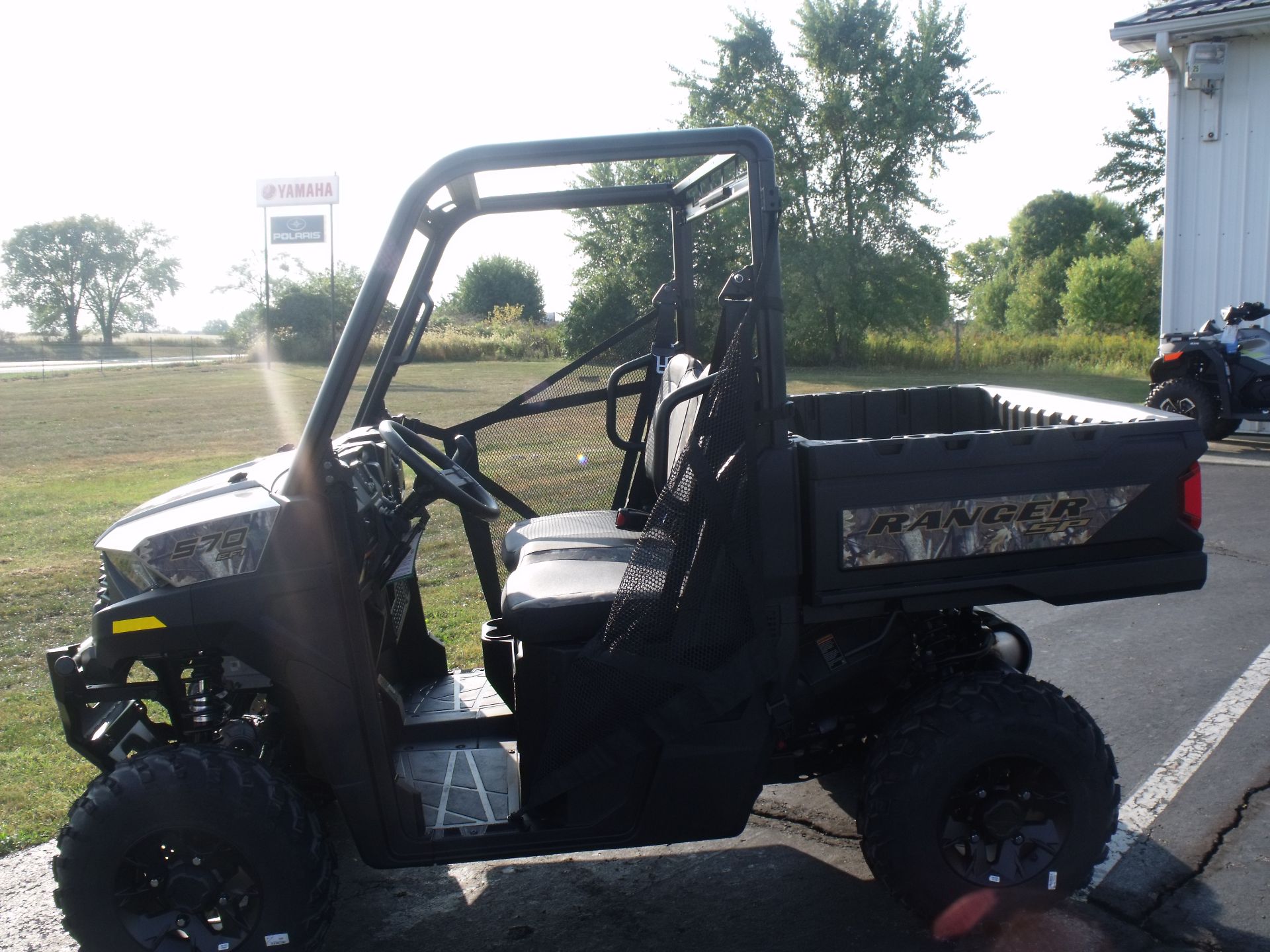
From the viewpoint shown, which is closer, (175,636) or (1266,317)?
(175,636)

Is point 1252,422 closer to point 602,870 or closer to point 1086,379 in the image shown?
point 1086,379

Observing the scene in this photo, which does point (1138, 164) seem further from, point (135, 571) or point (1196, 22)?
point (135, 571)

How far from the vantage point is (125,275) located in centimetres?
6500

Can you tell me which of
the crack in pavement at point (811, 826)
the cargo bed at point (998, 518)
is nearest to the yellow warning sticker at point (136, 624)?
the cargo bed at point (998, 518)

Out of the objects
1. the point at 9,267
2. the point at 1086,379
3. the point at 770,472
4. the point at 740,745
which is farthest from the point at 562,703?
the point at 9,267

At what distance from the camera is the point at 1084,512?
2877 millimetres

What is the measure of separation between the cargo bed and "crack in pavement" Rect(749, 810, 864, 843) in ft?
3.36

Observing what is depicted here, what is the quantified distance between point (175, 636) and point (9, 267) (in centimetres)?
6965

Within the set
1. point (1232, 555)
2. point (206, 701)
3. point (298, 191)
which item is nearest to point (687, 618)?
point (206, 701)

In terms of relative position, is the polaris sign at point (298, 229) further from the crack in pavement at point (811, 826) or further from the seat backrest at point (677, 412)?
the crack in pavement at point (811, 826)

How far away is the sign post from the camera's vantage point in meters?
25.4

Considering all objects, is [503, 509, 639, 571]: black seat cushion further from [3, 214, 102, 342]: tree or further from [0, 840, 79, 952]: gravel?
[3, 214, 102, 342]: tree

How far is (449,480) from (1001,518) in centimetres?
139

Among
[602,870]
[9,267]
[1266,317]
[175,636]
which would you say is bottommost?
[602,870]
